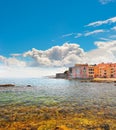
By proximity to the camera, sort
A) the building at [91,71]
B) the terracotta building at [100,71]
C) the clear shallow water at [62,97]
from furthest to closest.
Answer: the building at [91,71], the terracotta building at [100,71], the clear shallow water at [62,97]

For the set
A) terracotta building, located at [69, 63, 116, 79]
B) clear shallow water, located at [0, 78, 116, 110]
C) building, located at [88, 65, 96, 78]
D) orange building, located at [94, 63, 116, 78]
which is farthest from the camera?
building, located at [88, 65, 96, 78]

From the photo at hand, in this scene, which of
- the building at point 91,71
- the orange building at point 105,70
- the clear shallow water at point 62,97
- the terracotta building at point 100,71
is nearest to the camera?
the clear shallow water at point 62,97

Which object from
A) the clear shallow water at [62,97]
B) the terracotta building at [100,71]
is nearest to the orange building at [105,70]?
the terracotta building at [100,71]

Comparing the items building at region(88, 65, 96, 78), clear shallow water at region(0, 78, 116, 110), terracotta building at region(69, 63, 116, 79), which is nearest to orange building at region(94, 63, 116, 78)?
terracotta building at region(69, 63, 116, 79)

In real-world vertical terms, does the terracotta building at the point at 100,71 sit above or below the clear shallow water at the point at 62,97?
above

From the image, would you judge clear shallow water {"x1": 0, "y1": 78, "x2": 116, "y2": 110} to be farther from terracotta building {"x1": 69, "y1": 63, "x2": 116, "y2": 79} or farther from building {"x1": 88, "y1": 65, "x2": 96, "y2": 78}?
building {"x1": 88, "y1": 65, "x2": 96, "y2": 78}

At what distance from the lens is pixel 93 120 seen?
22.5 metres

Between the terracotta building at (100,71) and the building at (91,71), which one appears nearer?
the terracotta building at (100,71)

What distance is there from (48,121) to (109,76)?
164492 mm

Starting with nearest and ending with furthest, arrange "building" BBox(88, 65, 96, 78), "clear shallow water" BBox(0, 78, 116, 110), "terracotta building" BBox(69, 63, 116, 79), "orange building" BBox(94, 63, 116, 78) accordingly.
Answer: "clear shallow water" BBox(0, 78, 116, 110)
"orange building" BBox(94, 63, 116, 78)
"terracotta building" BBox(69, 63, 116, 79)
"building" BBox(88, 65, 96, 78)

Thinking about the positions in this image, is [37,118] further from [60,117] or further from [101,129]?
[101,129]

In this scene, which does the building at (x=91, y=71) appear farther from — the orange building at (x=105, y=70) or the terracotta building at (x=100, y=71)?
the orange building at (x=105, y=70)

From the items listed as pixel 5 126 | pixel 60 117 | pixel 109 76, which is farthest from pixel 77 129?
pixel 109 76

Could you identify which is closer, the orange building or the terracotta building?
the orange building
